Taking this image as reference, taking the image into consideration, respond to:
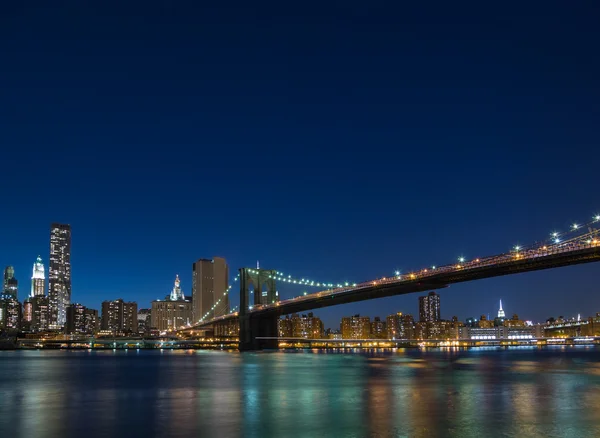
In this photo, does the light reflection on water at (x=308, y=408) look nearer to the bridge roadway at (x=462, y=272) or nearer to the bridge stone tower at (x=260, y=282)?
the bridge roadway at (x=462, y=272)

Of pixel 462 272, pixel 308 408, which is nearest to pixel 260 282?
pixel 462 272

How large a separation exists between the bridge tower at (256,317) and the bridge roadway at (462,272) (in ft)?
20.6

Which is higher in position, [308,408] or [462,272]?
[462,272]

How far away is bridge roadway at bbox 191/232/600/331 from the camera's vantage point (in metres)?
56.2

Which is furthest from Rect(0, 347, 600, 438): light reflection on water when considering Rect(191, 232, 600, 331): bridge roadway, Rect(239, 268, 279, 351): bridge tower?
Rect(239, 268, 279, 351): bridge tower

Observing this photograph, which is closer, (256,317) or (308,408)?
(308,408)

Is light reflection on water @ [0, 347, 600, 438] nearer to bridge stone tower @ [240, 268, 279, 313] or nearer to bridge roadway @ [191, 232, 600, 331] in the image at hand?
bridge roadway @ [191, 232, 600, 331]

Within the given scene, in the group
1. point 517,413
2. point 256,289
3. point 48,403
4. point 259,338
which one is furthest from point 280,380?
point 256,289

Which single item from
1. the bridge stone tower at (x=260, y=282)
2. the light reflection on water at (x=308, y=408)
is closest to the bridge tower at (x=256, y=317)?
the bridge stone tower at (x=260, y=282)

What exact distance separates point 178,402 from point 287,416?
7.30 m

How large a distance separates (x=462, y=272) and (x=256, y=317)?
1728 inches

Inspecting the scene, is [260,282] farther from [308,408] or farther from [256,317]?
[308,408]

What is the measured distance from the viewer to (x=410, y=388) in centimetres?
3297

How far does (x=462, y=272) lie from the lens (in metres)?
66.7
